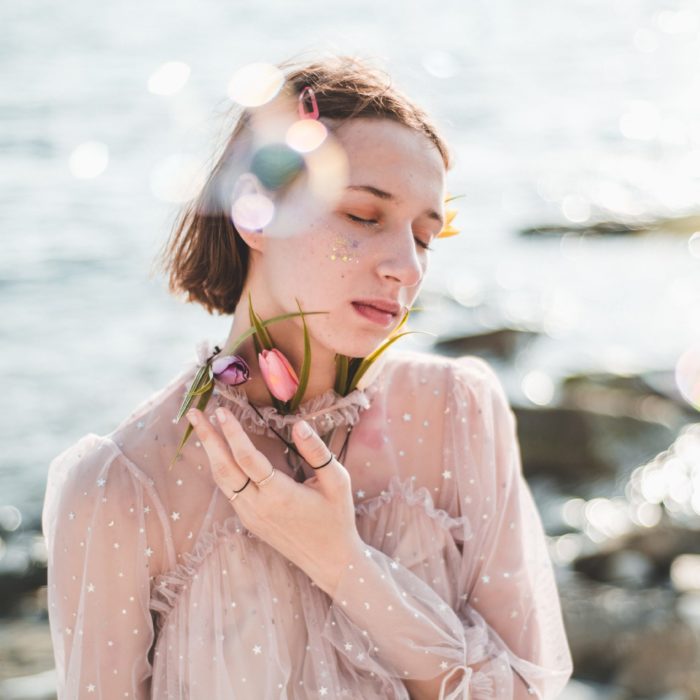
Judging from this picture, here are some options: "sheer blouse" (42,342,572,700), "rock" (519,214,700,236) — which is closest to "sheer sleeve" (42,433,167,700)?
"sheer blouse" (42,342,572,700)

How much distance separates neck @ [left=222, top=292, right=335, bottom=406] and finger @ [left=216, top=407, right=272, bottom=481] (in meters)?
0.31

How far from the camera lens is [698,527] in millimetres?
6414

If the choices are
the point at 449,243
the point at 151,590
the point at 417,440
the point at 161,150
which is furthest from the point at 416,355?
the point at 161,150

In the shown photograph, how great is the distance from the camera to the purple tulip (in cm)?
233

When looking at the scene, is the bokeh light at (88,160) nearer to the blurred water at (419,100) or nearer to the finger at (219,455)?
the blurred water at (419,100)

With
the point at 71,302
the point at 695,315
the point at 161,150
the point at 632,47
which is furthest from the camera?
the point at 632,47

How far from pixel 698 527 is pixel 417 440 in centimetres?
425

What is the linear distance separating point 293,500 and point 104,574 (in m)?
0.48

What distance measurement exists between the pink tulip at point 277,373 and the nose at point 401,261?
0.99 ft

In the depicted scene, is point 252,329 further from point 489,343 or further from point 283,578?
point 489,343

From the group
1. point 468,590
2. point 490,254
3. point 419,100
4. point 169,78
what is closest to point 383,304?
point 419,100

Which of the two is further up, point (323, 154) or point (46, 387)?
point (323, 154)

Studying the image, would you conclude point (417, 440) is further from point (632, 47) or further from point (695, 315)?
point (632, 47)

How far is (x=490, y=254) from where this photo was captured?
13.0 meters
